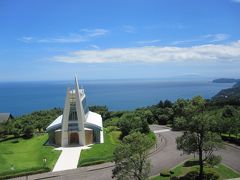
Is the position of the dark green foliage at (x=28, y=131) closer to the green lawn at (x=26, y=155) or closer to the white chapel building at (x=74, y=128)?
the green lawn at (x=26, y=155)

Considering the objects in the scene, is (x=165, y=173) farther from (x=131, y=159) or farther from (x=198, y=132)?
(x=131, y=159)

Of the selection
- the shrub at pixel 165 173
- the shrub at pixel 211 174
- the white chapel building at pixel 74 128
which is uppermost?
the white chapel building at pixel 74 128

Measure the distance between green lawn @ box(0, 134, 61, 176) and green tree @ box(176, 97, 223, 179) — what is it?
15.2 metres

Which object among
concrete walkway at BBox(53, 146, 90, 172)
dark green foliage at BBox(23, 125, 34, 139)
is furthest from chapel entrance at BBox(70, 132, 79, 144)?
dark green foliage at BBox(23, 125, 34, 139)

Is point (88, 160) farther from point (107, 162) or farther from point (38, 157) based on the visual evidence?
point (38, 157)

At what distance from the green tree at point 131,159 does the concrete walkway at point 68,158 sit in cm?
1166

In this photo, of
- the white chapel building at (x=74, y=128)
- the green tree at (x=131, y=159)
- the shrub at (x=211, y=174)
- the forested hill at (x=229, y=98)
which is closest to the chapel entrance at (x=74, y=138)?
the white chapel building at (x=74, y=128)

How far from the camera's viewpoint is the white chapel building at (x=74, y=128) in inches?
1734

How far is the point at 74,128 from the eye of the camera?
4450cm

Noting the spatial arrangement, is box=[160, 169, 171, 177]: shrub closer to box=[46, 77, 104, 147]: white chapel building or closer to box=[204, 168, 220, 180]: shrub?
box=[204, 168, 220, 180]: shrub

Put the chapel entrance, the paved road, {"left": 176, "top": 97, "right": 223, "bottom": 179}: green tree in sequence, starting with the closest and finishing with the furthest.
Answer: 1. {"left": 176, "top": 97, "right": 223, "bottom": 179}: green tree
2. the paved road
3. the chapel entrance

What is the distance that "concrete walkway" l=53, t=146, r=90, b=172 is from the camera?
33219 mm

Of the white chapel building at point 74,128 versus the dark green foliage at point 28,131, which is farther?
the dark green foliage at point 28,131

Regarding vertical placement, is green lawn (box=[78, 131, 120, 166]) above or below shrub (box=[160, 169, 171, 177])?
below
